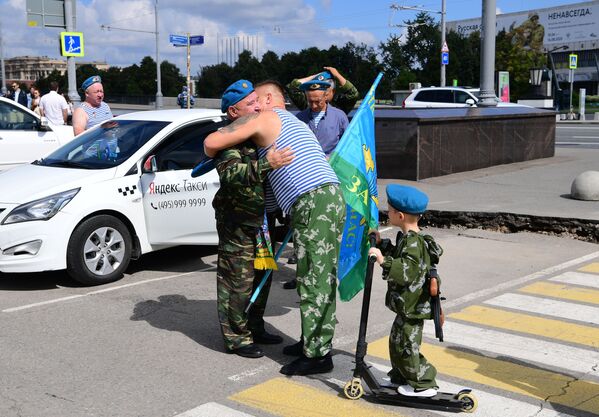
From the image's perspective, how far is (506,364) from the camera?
16.3 ft

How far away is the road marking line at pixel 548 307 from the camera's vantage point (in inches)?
240

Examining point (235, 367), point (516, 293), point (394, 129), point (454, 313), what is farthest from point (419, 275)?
point (394, 129)

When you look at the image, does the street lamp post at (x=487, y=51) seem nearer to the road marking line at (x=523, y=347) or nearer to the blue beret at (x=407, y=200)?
the road marking line at (x=523, y=347)

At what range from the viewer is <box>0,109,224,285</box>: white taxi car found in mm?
6746

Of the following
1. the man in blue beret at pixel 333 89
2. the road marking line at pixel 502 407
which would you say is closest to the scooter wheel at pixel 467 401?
the road marking line at pixel 502 407

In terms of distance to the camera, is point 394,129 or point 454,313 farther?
point 394,129

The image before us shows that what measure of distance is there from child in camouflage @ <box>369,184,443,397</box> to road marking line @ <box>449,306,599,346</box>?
176 centimetres

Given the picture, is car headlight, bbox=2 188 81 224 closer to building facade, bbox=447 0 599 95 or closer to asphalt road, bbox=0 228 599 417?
asphalt road, bbox=0 228 599 417

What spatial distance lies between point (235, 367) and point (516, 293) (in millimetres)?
3064

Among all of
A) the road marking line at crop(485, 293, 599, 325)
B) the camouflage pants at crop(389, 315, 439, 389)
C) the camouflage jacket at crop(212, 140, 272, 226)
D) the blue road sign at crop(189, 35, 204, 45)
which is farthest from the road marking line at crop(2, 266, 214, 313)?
the blue road sign at crop(189, 35, 204, 45)

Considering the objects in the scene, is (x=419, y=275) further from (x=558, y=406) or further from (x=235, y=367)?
(x=235, y=367)

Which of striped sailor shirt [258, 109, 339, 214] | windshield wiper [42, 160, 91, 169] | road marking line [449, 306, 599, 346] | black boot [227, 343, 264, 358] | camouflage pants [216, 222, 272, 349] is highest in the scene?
striped sailor shirt [258, 109, 339, 214]

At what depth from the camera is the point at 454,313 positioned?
6.19m

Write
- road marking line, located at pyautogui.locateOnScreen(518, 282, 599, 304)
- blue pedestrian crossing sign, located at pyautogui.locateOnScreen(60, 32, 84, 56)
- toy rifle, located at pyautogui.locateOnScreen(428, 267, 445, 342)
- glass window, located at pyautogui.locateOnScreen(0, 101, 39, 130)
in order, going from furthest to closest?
blue pedestrian crossing sign, located at pyautogui.locateOnScreen(60, 32, 84, 56) → glass window, located at pyautogui.locateOnScreen(0, 101, 39, 130) → road marking line, located at pyautogui.locateOnScreen(518, 282, 599, 304) → toy rifle, located at pyautogui.locateOnScreen(428, 267, 445, 342)
